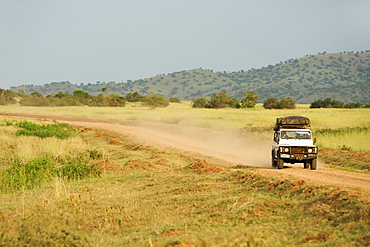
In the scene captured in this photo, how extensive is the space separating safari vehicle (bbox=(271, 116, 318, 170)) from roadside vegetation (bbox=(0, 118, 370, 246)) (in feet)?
9.54

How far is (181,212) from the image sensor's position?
35.0 ft

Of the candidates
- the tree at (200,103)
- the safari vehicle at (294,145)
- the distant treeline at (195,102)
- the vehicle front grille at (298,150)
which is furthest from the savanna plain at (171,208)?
the tree at (200,103)

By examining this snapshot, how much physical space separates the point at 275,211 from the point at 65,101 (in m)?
90.8

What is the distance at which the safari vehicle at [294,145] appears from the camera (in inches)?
680

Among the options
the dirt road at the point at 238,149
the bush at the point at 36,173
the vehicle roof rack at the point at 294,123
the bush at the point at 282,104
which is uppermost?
the vehicle roof rack at the point at 294,123

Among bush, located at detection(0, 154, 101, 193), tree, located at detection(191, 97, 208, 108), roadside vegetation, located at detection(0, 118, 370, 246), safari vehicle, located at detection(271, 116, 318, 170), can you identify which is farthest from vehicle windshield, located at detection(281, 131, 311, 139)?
tree, located at detection(191, 97, 208, 108)

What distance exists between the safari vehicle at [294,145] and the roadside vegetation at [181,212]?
2908 mm

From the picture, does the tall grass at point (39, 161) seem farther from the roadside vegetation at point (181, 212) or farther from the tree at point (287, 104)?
the tree at point (287, 104)

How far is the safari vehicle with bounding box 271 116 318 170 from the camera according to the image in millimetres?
17266

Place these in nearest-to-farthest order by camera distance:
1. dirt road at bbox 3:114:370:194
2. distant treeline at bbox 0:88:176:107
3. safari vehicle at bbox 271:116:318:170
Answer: dirt road at bbox 3:114:370:194
safari vehicle at bbox 271:116:318:170
distant treeline at bbox 0:88:176:107

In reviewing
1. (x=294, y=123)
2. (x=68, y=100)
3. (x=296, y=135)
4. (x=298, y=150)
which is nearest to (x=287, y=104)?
(x=68, y=100)

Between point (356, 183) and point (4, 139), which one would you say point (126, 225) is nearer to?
point (356, 183)

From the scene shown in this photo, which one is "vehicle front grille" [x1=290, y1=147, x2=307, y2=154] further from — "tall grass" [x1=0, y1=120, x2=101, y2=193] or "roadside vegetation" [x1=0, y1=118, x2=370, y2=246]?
"tall grass" [x1=0, y1=120, x2=101, y2=193]

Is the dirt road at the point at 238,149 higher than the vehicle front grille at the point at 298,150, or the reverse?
the vehicle front grille at the point at 298,150
